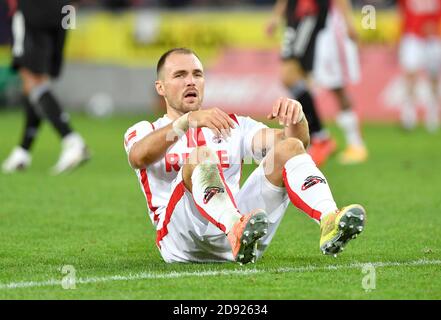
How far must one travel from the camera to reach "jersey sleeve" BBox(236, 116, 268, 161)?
6.43m

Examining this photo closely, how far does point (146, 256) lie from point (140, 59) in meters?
14.6

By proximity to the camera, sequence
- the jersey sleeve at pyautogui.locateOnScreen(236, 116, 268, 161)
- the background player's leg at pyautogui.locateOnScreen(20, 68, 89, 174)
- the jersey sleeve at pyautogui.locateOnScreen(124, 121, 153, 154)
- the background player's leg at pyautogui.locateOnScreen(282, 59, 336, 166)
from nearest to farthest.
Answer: the jersey sleeve at pyautogui.locateOnScreen(124, 121, 153, 154), the jersey sleeve at pyautogui.locateOnScreen(236, 116, 268, 161), the background player's leg at pyautogui.locateOnScreen(20, 68, 89, 174), the background player's leg at pyautogui.locateOnScreen(282, 59, 336, 166)

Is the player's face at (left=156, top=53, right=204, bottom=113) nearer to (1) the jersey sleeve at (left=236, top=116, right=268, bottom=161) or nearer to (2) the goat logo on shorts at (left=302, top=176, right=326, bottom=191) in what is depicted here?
(1) the jersey sleeve at (left=236, top=116, right=268, bottom=161)

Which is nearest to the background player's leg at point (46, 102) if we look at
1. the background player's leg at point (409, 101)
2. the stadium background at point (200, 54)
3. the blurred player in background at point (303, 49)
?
the blurred player in background at point (303, 49)

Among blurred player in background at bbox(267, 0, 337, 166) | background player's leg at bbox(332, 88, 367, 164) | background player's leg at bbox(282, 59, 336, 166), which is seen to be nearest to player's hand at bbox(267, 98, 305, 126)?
background player's leg at bbox(282, 59, 336, 166)

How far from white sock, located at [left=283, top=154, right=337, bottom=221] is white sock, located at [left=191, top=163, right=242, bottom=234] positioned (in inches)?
12.6

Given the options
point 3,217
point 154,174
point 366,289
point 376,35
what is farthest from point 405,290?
point 376,35

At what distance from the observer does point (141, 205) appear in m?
9.77

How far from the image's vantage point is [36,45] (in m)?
12.2

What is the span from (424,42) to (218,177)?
528 inches

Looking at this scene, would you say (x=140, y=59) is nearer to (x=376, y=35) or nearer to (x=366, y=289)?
(x=376, y=35)

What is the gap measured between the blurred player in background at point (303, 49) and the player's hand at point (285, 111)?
691 centimetres

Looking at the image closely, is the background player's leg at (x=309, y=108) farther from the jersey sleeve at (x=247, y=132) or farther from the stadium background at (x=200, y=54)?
the jersey sleeve at (x=247, y=132)

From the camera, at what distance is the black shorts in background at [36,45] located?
12.1m
